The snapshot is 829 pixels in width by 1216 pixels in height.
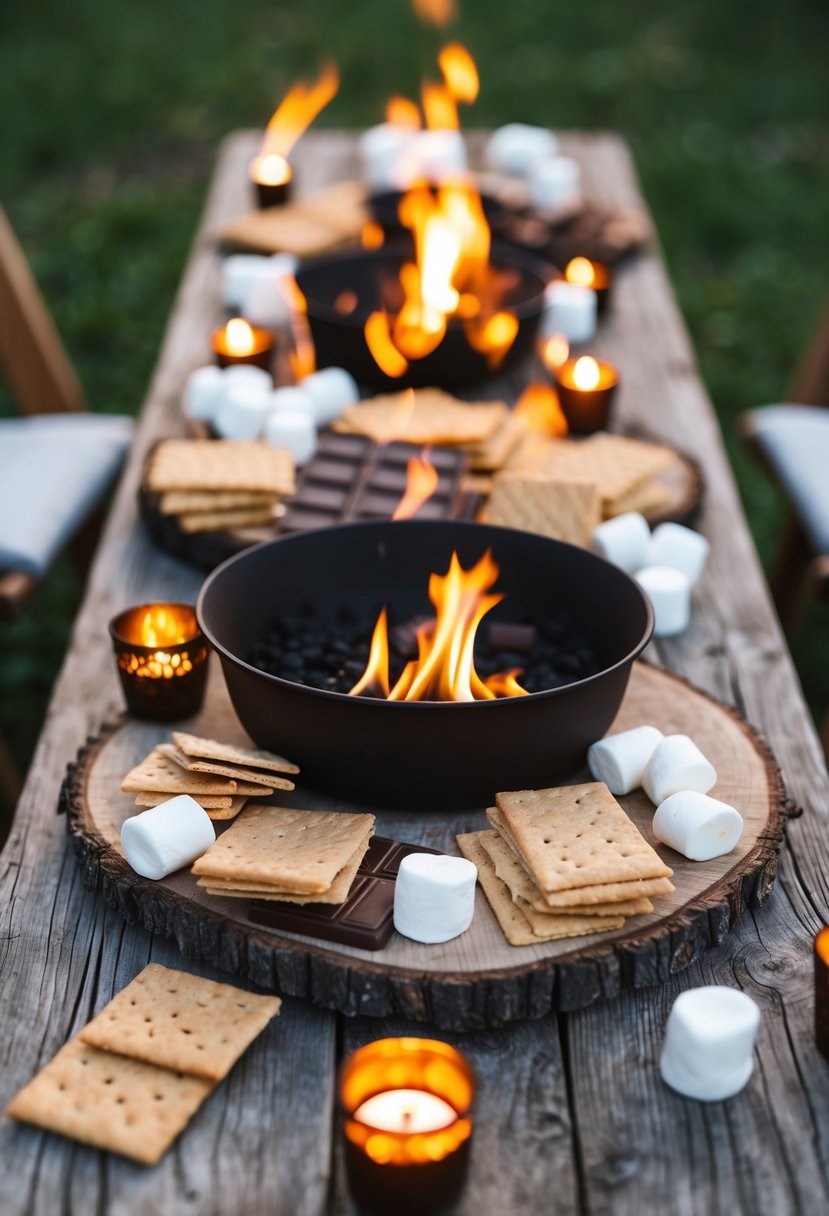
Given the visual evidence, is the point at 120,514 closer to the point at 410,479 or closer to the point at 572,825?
the point at 410,479

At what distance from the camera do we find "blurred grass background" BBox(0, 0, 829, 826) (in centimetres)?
511

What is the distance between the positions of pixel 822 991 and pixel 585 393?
4.75 feet

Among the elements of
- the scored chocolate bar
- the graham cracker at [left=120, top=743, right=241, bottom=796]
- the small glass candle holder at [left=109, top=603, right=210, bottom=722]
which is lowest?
the scored chocolate bar

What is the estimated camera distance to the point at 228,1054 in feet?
4.67

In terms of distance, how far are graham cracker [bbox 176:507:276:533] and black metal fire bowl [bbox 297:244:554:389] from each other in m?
0.57

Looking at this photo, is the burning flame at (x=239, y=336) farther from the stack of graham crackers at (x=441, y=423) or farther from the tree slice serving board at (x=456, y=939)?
the tree slice serving board at (x=456, y=939)

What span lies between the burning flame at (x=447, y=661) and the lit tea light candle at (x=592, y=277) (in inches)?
58.1

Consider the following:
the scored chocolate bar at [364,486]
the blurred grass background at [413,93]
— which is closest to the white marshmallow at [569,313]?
the scored chocolate bar at [364,486]

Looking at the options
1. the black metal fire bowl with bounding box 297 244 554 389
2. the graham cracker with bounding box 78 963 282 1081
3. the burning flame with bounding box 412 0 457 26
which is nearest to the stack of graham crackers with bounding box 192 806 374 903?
the graham cracker with bounding box 78 963 282 1081

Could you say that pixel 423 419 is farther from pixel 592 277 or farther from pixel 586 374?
pixel 592 277

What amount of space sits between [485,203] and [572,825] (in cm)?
226

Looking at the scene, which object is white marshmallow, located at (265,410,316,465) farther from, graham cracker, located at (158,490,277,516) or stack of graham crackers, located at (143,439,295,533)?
graham cracker, located at (158,490,277,516)

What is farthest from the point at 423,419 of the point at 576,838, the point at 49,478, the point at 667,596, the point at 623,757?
the point at 576,838

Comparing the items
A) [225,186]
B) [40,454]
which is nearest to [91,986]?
[40,454]
